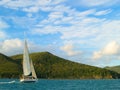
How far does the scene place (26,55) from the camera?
14475 cm

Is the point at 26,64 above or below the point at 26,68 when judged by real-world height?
above

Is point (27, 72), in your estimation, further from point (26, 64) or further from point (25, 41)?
point (25, 41)

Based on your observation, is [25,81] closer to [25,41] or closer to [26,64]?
[26,64]

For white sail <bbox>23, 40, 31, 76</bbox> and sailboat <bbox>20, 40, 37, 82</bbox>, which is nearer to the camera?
white sail <bbox>23, 40, 31, 76</bbox>

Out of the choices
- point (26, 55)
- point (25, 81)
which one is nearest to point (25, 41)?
point (26, 55)

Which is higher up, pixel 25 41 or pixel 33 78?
pixel 25 41

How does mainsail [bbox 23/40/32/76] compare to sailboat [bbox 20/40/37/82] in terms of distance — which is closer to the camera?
mainsail [bbox 23/40/32/76]

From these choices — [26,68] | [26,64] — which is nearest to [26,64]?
[26,64]

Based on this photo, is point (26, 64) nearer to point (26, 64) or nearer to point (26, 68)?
point (26, 64)

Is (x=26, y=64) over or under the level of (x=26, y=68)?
over

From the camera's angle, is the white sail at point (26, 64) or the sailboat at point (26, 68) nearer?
the white sail at point (26, 64)

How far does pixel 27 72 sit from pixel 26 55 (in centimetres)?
862

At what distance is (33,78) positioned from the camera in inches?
5950

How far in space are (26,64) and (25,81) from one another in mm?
9251
